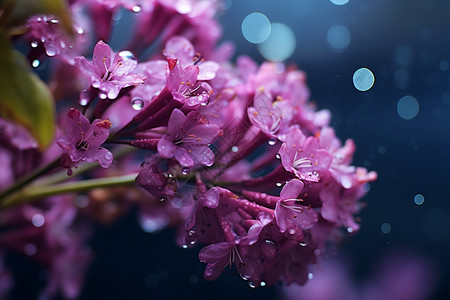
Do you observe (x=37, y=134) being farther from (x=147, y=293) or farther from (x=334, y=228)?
(x=147, y=293)

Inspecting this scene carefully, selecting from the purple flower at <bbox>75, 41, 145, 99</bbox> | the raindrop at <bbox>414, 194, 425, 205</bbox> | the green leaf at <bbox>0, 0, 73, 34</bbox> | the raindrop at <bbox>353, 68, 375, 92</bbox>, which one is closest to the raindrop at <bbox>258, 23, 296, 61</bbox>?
the raindrop at <bbox>353, 68, 375, 92</bbox>

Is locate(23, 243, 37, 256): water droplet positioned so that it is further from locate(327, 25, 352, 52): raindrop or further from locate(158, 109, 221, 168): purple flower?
locate(327, 25, 352, 52): raindrop

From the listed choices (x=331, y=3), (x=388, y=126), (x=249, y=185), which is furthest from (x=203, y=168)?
(x=331, y=3)

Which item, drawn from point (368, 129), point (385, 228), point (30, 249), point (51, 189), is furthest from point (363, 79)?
point (30, 249)

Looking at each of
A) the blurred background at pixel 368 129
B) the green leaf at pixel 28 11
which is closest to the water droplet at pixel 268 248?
the blurred background at pixel 368 129

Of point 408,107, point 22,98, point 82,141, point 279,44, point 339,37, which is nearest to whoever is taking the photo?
point 22,98

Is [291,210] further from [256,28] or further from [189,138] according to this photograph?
[256,28]
